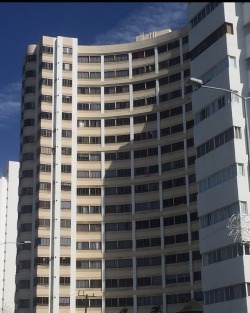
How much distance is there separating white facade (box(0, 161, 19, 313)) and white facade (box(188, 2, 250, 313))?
302ft

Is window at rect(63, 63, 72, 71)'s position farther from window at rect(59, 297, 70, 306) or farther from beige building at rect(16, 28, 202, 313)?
window at rect(59, 297, 70, 306)

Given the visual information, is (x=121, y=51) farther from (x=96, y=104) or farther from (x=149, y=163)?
(x=149, y=163)

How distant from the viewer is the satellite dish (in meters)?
46.3

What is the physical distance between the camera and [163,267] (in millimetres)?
89562

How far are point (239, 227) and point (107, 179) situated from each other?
5062 cm

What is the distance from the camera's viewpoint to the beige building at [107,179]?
88.9 metres

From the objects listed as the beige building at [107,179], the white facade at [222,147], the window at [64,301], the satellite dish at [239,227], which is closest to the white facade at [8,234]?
the beige building at [107,179]

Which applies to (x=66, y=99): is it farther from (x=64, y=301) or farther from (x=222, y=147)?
(x=222, y=147)

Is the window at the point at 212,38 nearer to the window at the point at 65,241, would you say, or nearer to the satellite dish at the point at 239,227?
the satellite dish at the point at 239,227

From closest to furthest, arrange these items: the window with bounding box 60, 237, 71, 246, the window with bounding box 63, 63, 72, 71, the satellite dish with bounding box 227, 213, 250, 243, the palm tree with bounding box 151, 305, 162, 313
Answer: the satellite dish with bounding box 227, 213, 250, 243
the palm tree with bounding box 151, 305, 162, 313
the window with bounding box 60, 237, 71, 246
the window with bounding box 63, 63, 72, 71

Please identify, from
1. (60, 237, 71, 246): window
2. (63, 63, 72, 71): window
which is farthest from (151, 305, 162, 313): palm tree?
(63, 63, 72, 71): window

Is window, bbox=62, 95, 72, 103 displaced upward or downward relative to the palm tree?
upward

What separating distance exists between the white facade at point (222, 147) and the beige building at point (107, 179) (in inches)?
1345

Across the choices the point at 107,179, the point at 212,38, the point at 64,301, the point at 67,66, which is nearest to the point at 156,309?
the point at 64,301
